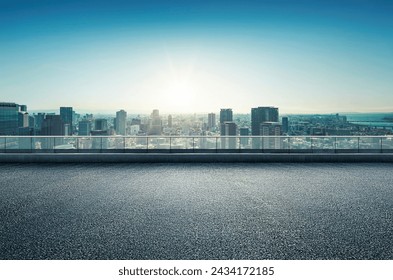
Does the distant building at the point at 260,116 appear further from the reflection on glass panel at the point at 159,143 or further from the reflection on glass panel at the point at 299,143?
the reflection on glass panel at the point at 159,143

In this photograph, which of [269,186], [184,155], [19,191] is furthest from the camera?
[184,155]

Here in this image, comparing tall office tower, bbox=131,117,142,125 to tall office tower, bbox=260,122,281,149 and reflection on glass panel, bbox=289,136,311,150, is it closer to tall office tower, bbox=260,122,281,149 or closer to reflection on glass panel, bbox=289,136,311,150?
tall office tower, bbox=260,122,281,149


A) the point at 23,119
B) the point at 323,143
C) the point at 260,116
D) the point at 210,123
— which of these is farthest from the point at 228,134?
the point at 23,119

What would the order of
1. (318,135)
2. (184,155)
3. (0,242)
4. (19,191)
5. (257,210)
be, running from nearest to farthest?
(0,242)
(257,210)
(19,191)
(184,155)
(318,135)

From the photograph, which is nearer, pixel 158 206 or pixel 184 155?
pixel 158 206

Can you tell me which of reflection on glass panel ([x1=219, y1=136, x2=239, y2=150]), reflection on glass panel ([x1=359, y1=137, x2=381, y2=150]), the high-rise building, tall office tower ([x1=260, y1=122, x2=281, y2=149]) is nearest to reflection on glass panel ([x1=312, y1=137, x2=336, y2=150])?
reflection on glass panel ([x1=359, y1=137, x2=381, y2=150])

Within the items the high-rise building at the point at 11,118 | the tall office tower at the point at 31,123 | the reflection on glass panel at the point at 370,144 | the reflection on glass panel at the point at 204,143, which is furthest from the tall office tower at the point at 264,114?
the high-rise building at the point at 11,118
